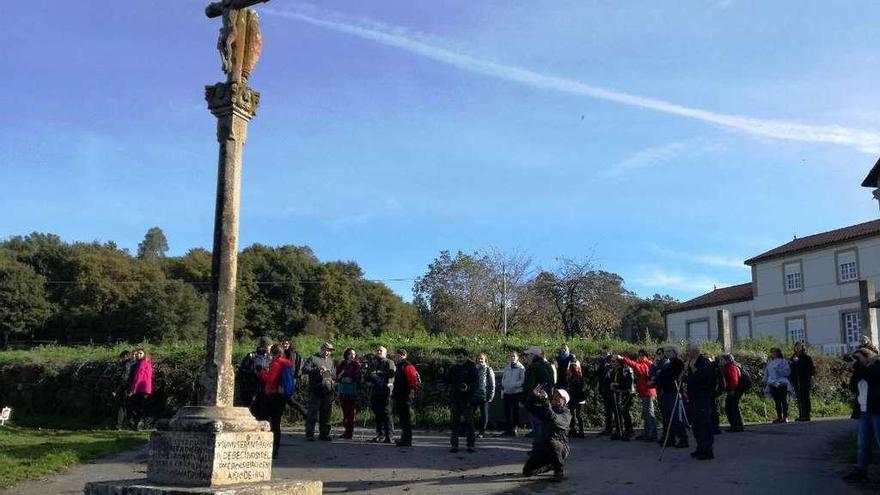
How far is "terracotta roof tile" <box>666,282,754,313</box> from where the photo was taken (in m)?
51.8

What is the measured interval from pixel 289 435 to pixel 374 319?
53689mm

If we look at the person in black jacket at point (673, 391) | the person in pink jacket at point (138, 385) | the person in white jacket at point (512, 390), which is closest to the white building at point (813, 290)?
the person in white jacket at point (512, 390)

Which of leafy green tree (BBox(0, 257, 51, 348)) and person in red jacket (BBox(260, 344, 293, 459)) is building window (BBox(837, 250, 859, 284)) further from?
leafy green tree (BBox(0, 257, 51, 348))

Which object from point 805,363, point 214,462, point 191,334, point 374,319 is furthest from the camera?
point 374,319

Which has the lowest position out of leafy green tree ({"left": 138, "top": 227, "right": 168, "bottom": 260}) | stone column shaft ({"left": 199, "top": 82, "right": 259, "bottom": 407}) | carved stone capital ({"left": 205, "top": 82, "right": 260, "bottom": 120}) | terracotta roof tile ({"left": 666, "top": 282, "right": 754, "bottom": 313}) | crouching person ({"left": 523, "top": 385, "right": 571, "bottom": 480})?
crouching person ({"left": 523, "top": 385, "right": 571, "bottom": 480})

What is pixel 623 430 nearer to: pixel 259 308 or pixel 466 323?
pixel 466 323

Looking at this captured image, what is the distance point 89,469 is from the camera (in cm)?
1126

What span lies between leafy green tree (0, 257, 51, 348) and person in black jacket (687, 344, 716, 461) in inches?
2192

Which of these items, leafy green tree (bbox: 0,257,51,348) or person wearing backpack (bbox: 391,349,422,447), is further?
leafy green tree (bbox: 0,257,51,348)

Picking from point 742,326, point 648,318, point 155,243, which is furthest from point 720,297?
point 155,243


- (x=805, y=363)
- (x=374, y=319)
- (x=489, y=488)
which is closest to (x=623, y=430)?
(x=805, y=363)

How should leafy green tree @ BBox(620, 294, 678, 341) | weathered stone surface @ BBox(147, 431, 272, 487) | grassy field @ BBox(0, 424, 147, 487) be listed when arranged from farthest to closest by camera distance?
leafy green tree @ BBox(620, 294, 678, 341) < grassy field @ BBox(0, 424, 147, 487) < weathered stone surface @ BBox(147, 431, 272, 487)

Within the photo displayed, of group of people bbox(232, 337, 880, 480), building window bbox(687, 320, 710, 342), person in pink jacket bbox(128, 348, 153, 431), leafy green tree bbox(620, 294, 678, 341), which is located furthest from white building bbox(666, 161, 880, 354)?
person in pink jacket bbox(128, 348, 153, 431)

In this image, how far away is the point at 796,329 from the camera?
4575cm
